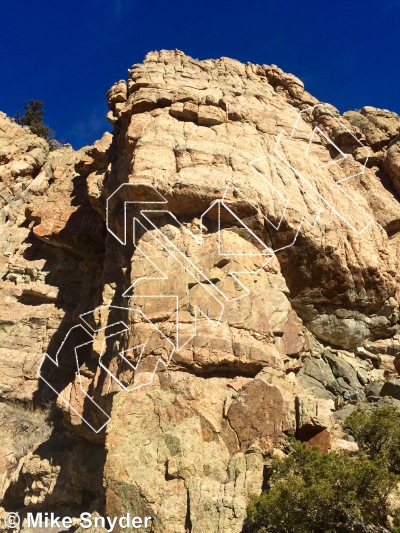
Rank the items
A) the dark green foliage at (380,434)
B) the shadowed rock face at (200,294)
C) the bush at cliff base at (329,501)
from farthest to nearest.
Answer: the shadowed rock face at (200,294), the dark green foliage at (380,434), the bush at cliff base at (329,501)

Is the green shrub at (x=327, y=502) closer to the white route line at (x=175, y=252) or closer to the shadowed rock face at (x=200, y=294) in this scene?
the shadowed rock face at (x=200, y=294)

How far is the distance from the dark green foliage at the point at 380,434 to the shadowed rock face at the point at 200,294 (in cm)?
65

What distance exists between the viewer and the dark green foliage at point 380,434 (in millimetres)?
12164

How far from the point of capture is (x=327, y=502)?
966 cm

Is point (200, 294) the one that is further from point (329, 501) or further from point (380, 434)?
point (329, 501)

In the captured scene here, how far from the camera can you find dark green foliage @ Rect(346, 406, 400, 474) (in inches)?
479

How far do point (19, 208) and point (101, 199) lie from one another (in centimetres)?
1223

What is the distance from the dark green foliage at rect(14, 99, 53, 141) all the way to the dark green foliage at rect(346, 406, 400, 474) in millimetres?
39509

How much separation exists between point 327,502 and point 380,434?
3.81 meters

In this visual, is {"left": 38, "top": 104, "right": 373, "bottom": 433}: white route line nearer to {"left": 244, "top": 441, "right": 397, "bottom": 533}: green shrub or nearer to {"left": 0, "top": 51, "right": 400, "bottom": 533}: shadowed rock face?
{"left": 0, "top": 51, "right": 400, "bottom": 533}: shadowed rock face

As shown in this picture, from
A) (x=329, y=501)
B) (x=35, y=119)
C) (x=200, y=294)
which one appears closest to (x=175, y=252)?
(x=200, y=294)

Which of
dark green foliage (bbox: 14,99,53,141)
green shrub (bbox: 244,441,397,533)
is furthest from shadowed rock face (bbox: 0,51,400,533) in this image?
dark green foliage (bbox: 14,99,53,141)

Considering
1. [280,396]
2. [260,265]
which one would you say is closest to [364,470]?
[280,396]

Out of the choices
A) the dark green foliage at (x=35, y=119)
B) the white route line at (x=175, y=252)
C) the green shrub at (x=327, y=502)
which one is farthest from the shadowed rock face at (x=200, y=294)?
the dark green foliage at (x=35, y=119)
